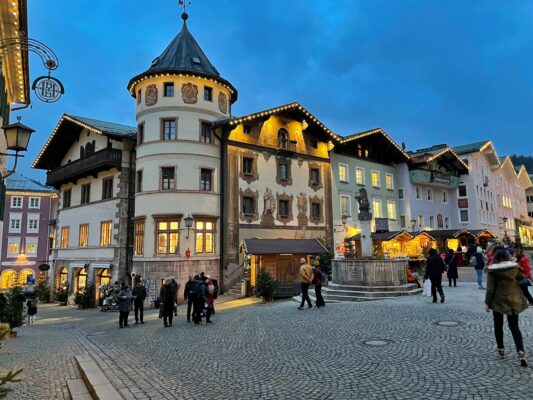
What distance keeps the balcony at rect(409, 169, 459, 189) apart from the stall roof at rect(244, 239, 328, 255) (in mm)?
16051

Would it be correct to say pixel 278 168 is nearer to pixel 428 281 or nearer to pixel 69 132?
pixel 428 281

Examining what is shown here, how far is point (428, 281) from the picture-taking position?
14648 millimetres

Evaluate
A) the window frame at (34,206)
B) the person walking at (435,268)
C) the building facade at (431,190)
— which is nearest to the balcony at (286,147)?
the building facade at (431,190)

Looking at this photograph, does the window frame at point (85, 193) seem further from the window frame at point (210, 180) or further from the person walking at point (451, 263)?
the person walking at point (451, 263)

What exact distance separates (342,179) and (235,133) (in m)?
11.5

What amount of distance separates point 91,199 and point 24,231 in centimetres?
3212

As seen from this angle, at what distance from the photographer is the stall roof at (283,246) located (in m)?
25.4

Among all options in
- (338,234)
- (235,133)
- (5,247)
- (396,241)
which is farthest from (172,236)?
(5,247)

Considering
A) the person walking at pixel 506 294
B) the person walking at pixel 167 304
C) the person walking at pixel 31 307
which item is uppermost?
the person walking at pixel 506 294

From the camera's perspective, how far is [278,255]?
2594 centimetres

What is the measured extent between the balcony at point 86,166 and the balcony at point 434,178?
28156mm

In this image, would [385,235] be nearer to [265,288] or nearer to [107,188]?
[265,288]

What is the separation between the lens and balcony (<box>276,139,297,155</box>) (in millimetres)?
29359

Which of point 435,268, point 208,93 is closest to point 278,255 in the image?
point 208,93
